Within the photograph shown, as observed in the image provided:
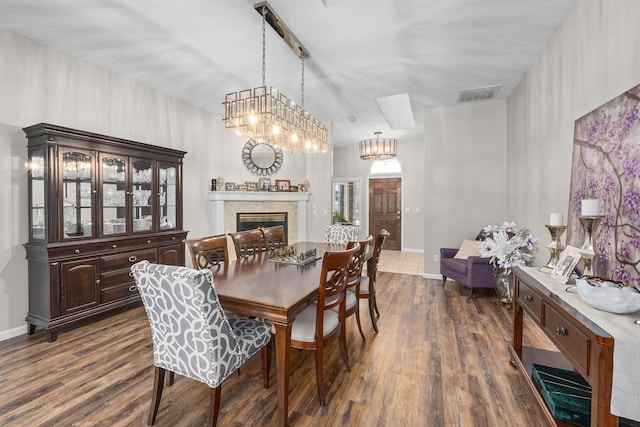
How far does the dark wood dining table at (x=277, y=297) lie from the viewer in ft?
5.12

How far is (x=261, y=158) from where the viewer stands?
18.0ft

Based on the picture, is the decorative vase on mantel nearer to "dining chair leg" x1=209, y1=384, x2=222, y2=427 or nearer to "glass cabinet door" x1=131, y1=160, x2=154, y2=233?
"dining chair leg" x1=209, y1=384, x2=222, y2=427

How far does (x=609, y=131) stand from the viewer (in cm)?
189

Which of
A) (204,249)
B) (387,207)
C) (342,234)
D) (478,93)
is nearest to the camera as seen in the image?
(204,249)

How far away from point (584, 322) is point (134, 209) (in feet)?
13.2

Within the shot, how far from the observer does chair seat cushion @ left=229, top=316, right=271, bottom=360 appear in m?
1.66

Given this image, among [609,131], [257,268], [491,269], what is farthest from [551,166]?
[257,268]

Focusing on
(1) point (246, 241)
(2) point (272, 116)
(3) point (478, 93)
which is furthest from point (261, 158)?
(3) point (478, 93)

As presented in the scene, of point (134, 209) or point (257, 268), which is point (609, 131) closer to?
point (257, 268)

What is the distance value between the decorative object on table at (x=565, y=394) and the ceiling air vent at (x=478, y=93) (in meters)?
3.53

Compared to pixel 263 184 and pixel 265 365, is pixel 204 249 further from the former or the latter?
pixel 263 184

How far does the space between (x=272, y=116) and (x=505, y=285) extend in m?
3.31

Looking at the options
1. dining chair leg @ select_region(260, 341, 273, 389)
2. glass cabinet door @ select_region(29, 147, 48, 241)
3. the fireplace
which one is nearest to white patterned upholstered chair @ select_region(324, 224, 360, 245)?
the fireplace

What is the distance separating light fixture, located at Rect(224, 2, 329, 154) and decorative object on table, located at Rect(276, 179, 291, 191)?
2.25 metres
